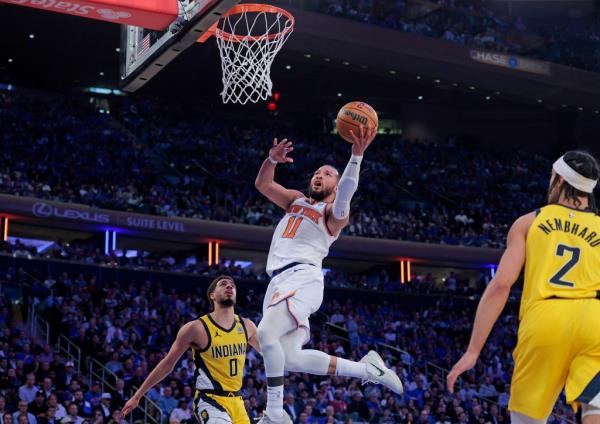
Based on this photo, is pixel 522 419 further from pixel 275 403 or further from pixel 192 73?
pixel 192 73

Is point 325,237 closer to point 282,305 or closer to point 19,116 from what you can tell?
point 282,305

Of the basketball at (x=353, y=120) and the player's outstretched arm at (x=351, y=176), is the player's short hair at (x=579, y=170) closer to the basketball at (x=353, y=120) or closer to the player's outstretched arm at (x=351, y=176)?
the player's outstretched arm at (x=351, y=176)

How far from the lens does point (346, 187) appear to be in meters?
7.62

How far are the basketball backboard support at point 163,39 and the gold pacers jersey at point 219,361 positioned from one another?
3.83 meters

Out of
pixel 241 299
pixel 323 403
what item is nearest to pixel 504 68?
pixel 241 299

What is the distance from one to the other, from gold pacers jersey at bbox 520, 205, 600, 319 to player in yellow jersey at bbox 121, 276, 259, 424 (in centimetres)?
450

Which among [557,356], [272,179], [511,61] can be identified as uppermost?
[511,61]

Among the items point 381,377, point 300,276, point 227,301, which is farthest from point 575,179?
point 227,301

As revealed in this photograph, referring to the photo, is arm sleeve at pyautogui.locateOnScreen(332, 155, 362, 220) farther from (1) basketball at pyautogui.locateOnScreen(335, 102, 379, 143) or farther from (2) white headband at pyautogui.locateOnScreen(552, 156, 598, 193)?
(2) white headband at pyautogui.locateOnScreen(552, 156, 598, 193)

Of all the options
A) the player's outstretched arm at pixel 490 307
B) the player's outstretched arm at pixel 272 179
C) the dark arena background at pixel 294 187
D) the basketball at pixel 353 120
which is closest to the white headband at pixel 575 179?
the player's outstretched arm at pixel 490 307

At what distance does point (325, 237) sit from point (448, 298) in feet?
79.4

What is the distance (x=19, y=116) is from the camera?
104 ft

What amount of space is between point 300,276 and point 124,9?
16.2 ft

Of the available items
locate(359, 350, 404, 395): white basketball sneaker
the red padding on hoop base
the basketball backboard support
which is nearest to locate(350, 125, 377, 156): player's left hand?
locate(359, 350, 404, 395): white basketball sneaker
